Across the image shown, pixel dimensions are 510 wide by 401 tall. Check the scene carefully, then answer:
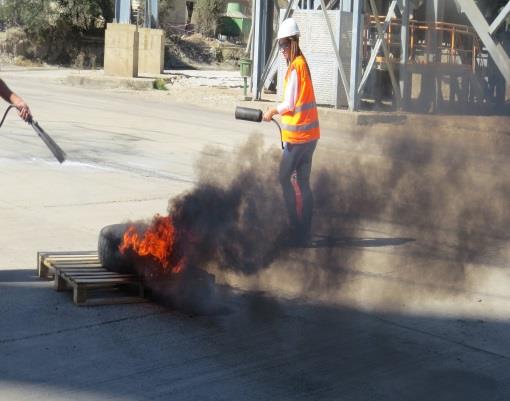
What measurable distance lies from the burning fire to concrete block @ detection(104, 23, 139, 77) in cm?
2485

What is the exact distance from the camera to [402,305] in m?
7.05

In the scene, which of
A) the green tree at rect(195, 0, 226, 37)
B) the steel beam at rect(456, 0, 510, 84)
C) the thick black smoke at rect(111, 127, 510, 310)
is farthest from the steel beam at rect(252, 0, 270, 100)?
the green tree at rect(195, 0, 226, 37)

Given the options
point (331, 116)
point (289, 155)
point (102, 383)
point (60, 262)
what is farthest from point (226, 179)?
point (331, 116)

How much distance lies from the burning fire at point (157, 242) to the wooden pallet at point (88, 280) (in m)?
0.24

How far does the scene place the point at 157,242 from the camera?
22.2 ft

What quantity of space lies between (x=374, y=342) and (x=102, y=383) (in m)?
1.94

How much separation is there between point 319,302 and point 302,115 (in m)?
2.37

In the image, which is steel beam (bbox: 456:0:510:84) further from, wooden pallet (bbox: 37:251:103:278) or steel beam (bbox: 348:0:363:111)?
wooden pallet (bbox: 37:251:103:278)

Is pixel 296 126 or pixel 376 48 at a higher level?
pixel 376 48

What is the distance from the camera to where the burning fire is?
670 cm

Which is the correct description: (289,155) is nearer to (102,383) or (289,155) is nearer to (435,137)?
(435,137)

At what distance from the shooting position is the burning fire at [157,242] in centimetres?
670

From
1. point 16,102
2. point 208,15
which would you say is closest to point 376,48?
point 16,102

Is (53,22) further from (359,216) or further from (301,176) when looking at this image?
(359,216)
